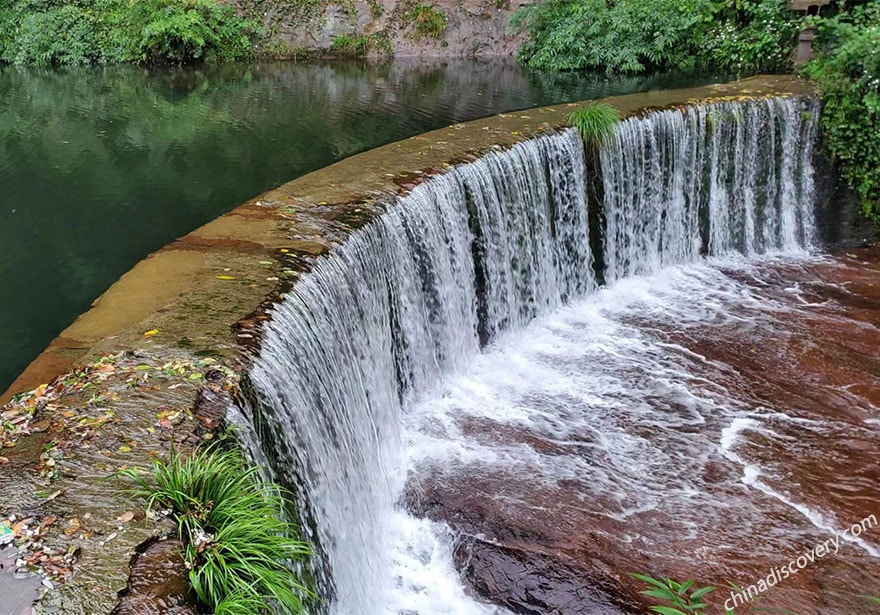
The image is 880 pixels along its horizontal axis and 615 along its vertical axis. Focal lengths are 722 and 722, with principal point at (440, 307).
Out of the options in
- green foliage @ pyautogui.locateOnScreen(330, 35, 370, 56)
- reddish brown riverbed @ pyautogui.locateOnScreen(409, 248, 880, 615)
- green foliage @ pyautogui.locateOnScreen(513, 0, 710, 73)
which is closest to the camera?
reddish brown riverbed @ pyautogui.locateOnScreen(409, 248, 880, 615)

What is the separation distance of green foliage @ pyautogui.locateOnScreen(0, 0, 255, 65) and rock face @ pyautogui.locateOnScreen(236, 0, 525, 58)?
0.97 meters

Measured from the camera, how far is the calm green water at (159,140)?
704cm

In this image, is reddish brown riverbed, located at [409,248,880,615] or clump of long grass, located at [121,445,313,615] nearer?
clump of long grass, located at [121,445,313,615]

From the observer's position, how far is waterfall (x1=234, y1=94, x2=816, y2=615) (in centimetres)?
410

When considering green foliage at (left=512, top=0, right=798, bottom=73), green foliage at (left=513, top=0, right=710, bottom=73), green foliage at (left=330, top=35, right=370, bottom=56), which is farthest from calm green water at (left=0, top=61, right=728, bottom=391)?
green foliage at (left=330, top=35, right=370, bottom=56)

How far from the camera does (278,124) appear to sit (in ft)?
38.5

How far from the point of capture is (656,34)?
1589 cm

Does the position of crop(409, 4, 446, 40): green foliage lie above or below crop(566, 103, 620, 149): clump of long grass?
above

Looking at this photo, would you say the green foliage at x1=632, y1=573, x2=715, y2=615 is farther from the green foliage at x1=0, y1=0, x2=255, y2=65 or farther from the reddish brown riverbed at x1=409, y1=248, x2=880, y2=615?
the green foliage at x1=0, y1=0, x2=255, y2=65

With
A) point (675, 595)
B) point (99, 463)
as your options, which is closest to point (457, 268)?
point (99, 463)

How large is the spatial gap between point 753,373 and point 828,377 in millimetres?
662

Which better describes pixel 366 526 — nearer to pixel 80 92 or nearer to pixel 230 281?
pixel 230 281

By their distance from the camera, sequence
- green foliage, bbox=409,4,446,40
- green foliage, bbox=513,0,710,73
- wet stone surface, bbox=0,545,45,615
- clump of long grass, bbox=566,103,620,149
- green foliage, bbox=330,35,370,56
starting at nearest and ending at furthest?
wet stone surface, bbox=0,545,45,615
clump of long grass, bbox=566,103,620,149
green foliage, bbox=513,0,710,73
green foliage, bbox=330,35,370,56
green foliage, bbox=409,4,446,40
